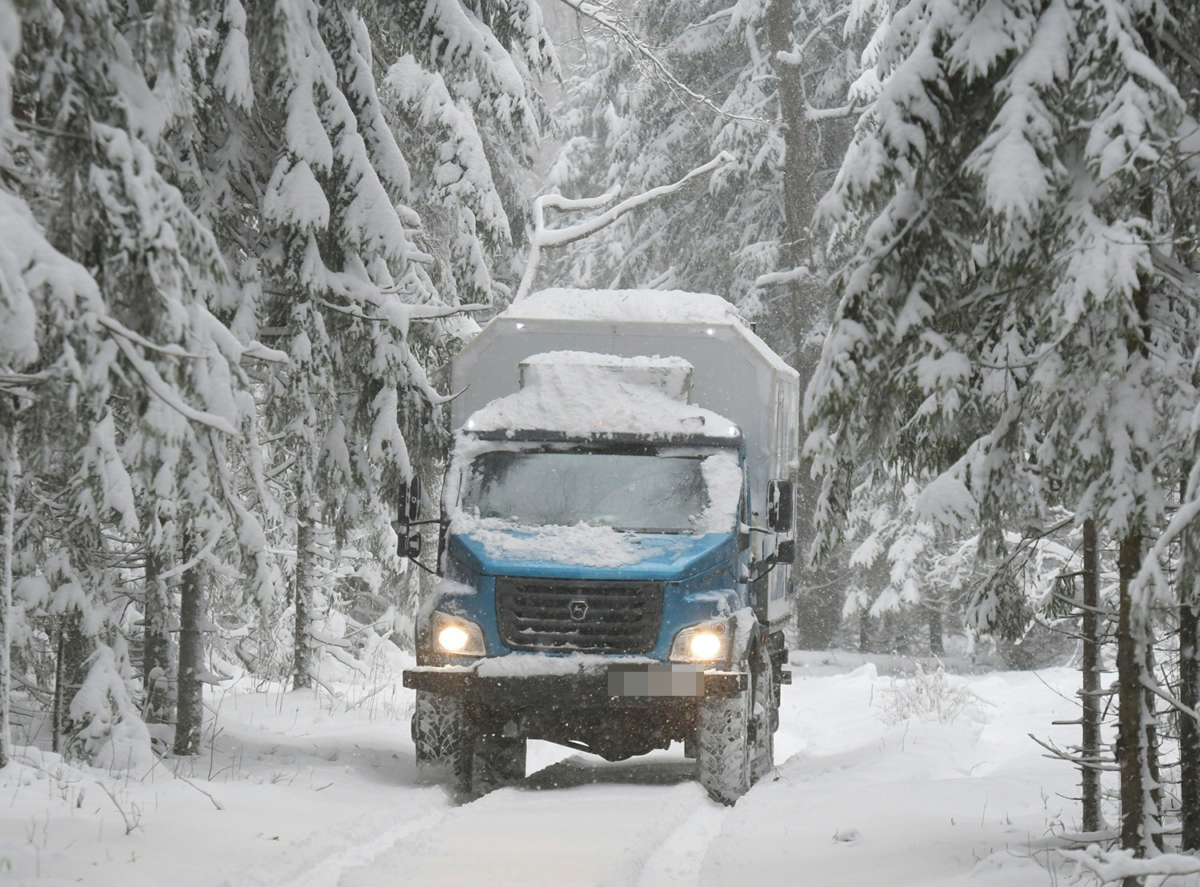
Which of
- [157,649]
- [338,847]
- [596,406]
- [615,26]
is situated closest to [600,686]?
[596,406]

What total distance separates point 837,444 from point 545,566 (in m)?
3.52

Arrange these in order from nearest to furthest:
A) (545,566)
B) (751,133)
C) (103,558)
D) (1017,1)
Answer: (1017,1)
(545,566)
(103,558)
(751,133)

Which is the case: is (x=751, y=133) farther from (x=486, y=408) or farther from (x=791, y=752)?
(x=486, y=408)

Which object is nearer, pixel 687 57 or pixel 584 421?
pixel 584 421

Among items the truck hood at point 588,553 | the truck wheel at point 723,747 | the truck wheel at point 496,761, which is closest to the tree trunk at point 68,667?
the truck hood at point 588,553

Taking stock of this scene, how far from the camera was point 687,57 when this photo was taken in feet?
92.7

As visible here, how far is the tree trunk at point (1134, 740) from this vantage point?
6348mm

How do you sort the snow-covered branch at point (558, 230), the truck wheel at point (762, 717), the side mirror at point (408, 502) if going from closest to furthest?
1. the side mirror at point (408, 502)
2. the truck wheel at point (762, 717)
3. the snow-covered branch at point (558, 230)

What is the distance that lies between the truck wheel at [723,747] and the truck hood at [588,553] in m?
1.00

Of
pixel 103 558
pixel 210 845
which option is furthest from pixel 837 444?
pixel 103 558

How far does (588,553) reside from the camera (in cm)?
1023

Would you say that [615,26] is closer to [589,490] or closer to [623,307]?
[623,307]

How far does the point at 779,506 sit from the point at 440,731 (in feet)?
10.2

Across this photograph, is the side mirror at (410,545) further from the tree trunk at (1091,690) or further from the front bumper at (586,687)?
the tree trunk at (1091,690)
